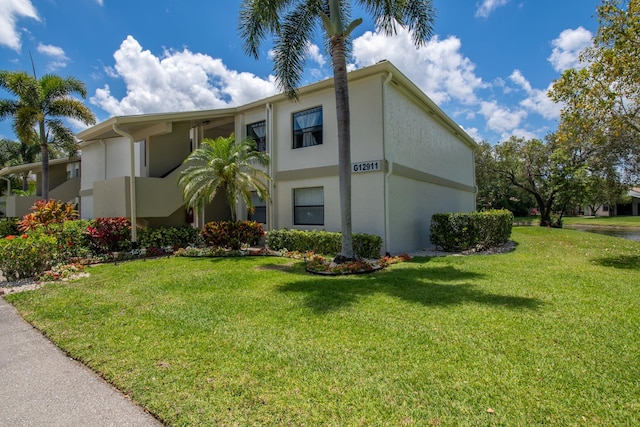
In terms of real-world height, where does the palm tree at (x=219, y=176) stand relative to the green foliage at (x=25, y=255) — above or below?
above

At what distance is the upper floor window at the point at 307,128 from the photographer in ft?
41.2

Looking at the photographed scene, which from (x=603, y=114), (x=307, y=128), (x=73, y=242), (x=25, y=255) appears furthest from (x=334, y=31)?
(x=73, y=242)

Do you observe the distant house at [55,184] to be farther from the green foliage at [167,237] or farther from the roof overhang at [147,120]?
the green foliage at [167,237]

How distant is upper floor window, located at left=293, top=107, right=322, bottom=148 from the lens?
1255cm

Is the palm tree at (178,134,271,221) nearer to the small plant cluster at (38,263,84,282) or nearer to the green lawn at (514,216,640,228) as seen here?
the small plant cluster at (38,263,84,282)

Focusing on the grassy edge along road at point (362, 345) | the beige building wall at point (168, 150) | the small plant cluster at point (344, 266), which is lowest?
the grassy edge along road at point (362, 345)

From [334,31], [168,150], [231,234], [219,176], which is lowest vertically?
[231,234]

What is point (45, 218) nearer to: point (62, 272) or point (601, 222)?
point (62, 272)

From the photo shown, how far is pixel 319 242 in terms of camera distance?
11227 millimetres

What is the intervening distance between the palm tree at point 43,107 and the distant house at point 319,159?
4.82 m

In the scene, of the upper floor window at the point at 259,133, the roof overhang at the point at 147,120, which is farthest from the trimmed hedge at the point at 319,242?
the roof overhang at the point at 147,120

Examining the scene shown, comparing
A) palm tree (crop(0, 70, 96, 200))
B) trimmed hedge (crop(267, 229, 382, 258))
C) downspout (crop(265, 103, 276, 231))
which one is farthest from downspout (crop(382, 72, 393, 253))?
palm tree (crop(0, 70, 96, 200))

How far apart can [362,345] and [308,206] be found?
9.01 meters

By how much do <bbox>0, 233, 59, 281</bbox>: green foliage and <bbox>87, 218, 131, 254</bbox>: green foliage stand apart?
2.50 metres
